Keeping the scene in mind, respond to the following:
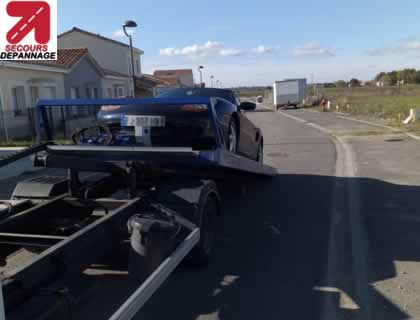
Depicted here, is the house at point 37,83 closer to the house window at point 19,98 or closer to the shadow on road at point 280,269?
the house window at point 19,98

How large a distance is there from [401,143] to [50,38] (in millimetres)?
12673

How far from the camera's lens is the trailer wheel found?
4406mm

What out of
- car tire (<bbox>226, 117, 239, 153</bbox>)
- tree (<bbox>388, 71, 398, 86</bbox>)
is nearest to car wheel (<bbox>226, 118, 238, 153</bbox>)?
car tire (<bbox>226, 117, 239, 153</bbox>)

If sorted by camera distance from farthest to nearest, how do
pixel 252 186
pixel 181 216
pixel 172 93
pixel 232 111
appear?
pixel 252 186, pixel 172 93, pixel 232 111, pixel 181 216

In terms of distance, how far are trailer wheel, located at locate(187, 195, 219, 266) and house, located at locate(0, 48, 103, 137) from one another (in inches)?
563

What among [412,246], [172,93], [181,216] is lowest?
[412,246]

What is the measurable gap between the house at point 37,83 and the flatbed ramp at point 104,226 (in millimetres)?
13755

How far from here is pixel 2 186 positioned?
9.38 meters

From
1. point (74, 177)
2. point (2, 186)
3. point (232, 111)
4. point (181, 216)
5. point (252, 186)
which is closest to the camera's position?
point (181, 216)

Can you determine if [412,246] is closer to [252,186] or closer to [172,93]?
[252,186]

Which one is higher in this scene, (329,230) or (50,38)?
(50,38)

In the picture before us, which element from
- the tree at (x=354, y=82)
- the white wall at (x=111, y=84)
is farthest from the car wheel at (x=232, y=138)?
the tree at (x=354, y=82)

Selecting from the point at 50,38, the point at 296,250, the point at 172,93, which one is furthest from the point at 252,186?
the point at 50,38

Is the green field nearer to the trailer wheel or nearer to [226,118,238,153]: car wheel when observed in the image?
[226,118,238,153]: car wheel
